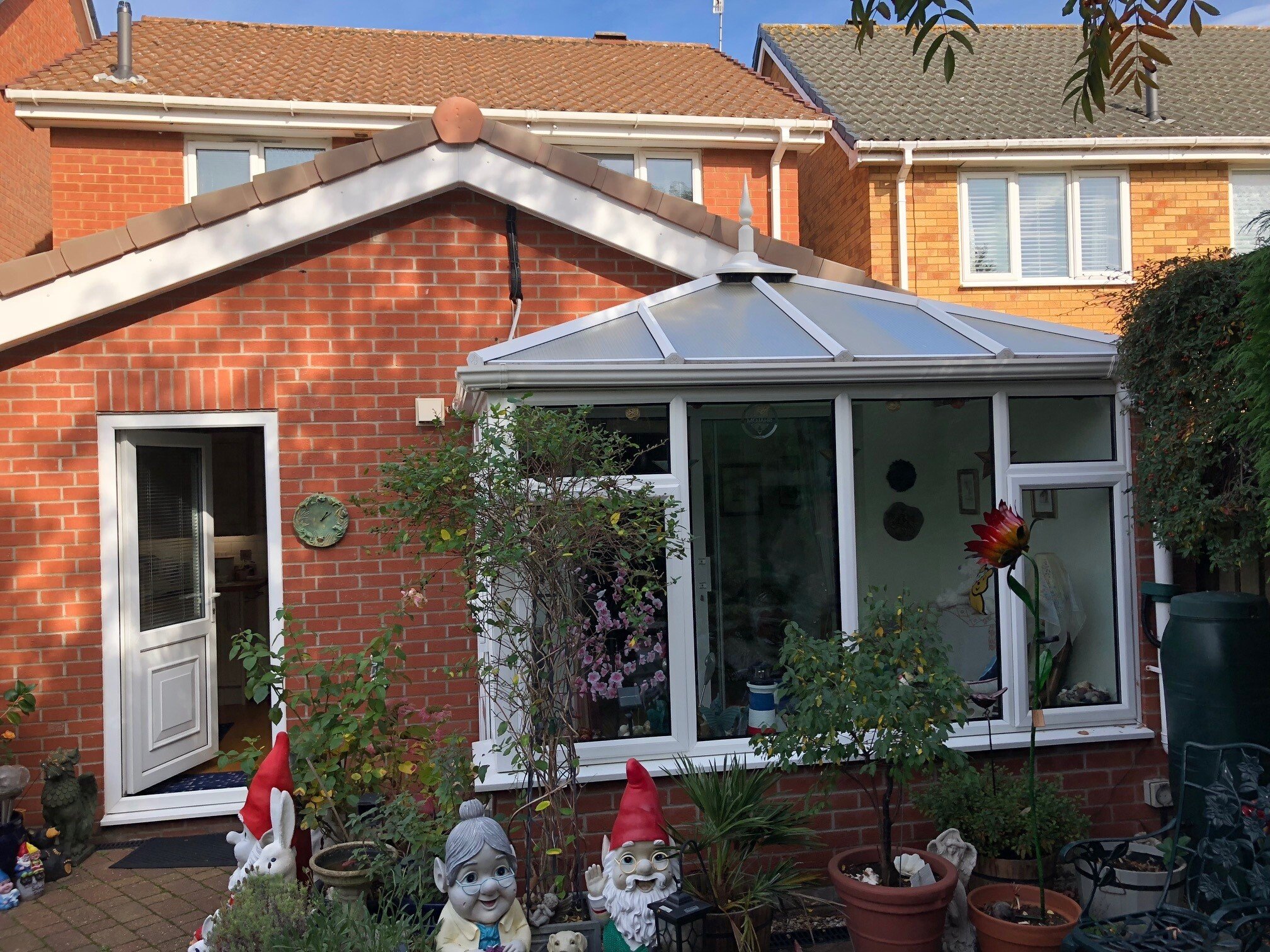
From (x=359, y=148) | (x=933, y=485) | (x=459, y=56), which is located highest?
(x=459, y=56)

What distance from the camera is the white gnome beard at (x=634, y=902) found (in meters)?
3.74

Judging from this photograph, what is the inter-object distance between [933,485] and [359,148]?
12.9 ft

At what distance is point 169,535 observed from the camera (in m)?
6.47

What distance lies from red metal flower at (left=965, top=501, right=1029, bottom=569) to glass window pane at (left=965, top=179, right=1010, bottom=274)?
9190mm

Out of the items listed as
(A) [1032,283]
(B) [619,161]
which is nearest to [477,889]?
(B) [619,161]

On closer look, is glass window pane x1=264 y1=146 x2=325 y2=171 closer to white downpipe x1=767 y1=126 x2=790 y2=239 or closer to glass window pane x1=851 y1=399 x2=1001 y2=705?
white downpipe x1=767 y1=126 x2=790 y2=239

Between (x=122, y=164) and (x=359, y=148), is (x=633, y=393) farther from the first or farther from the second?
(x=122, y=164)

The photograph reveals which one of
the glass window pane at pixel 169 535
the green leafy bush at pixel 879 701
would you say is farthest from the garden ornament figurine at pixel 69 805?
the green leafy bush at pixel 879 701

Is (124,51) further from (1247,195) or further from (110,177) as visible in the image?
(1247,195)

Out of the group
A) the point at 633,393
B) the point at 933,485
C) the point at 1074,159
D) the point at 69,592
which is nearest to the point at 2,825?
the point at 69,592

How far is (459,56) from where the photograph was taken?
12.2m

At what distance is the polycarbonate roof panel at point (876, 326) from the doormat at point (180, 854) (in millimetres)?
4300

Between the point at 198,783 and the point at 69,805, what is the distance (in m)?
0.91

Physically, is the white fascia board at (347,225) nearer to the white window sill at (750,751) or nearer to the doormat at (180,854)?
the doormat at (180,854)
